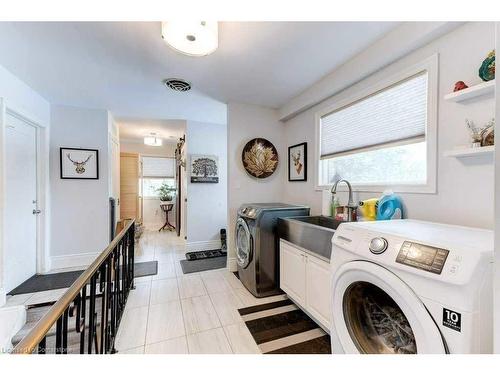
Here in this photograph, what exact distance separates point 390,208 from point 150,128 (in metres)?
4.55

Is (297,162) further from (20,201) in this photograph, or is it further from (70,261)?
(70,261)

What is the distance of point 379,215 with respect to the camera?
1708 mm

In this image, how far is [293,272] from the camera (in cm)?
207

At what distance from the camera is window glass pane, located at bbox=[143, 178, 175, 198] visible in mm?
6395

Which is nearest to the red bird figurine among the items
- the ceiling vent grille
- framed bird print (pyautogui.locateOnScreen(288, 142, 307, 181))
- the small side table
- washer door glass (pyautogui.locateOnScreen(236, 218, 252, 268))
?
framed bird print (pyautogui.locateOnScreen(288, 142, 307, 181))

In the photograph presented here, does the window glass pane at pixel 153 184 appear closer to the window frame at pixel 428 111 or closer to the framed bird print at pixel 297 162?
the framed bird print at pixel 297 162

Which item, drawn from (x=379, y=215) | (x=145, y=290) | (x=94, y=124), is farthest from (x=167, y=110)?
(x=379, y=215)

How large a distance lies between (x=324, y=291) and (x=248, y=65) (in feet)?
6.98

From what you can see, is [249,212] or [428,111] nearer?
[428,111]

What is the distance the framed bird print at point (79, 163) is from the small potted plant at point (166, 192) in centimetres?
295

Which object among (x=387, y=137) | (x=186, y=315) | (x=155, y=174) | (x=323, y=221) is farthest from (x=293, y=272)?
(x=155, y=174)

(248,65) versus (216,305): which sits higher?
(248,65)
